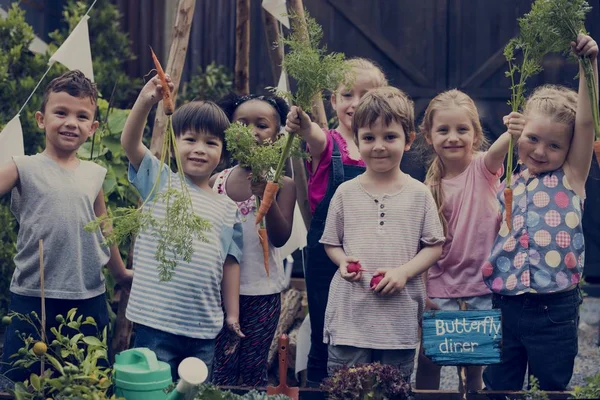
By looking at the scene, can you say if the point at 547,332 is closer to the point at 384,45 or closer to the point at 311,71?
the point at 311,71

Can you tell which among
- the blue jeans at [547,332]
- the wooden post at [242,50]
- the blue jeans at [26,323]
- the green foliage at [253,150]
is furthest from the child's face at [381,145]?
the wooden post at [242,50]

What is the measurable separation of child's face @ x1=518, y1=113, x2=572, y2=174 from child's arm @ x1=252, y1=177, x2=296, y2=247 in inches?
38.2

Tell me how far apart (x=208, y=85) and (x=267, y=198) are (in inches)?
111

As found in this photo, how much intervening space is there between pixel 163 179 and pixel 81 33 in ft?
3.39

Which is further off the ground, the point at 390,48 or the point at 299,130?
the point at 390,48

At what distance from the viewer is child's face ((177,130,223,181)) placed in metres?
3.60

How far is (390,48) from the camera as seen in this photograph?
252 inches

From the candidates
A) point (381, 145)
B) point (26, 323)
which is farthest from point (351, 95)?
point (26, 323)

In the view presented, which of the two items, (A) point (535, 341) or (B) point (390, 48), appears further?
(B) point (390, 48)

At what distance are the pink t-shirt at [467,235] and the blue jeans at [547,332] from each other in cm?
22

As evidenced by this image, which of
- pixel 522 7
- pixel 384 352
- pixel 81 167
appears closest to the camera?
pixel 384 352

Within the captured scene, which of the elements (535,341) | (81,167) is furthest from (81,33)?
(535,341)

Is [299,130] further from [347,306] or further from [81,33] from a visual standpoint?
[81,33]

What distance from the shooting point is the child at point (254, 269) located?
379 centimetres
